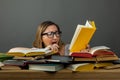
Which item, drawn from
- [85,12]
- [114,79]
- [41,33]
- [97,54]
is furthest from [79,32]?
[85,12]

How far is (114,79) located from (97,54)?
157mm

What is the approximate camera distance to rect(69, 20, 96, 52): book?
4.24 ft

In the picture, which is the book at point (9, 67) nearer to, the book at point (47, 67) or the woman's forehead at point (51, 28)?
the book at point (47, 67)

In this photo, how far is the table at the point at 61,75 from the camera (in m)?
1.21

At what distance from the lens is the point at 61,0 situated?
2908 mm

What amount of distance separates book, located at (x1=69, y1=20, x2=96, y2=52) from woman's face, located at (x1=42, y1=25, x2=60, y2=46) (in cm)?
88

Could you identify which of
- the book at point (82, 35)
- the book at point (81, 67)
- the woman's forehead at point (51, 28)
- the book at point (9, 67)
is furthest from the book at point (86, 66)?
the woman's forehead at point (51, 28)

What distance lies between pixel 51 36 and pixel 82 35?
1.00 meters

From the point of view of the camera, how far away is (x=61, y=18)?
9.54 ft

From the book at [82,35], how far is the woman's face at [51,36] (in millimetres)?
883

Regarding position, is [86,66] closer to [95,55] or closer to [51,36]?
[95,55]

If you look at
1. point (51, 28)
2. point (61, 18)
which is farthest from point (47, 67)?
point (61, 18)

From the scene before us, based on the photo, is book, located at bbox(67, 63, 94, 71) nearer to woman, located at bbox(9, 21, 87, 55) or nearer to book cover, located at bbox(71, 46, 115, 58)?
book cover, located at bbox(71, 46, 115, 58)

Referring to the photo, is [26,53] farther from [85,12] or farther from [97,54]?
[85,12]
